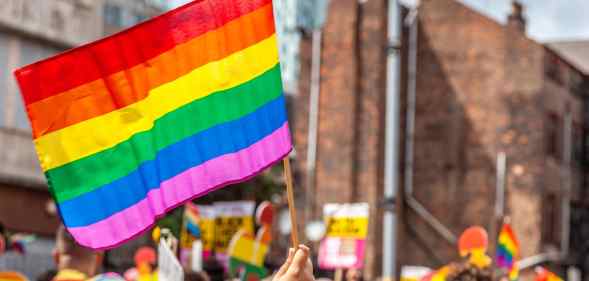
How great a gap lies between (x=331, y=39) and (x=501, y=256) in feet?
62.3

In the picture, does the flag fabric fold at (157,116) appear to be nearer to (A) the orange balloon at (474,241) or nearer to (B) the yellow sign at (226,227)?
(A) the orange balloon at (474,241)

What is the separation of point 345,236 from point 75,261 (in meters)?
7.70

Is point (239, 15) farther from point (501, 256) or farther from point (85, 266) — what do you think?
point (501, 256)

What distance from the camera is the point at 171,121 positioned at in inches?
245

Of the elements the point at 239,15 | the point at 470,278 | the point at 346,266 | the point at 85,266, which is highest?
the point at 239,15

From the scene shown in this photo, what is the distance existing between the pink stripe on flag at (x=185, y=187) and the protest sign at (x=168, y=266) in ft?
0.86

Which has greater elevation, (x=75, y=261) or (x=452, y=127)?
(x=75, y=261)

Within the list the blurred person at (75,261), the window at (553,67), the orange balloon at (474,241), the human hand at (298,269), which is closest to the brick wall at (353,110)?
the window at (553,67)

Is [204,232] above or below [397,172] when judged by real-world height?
above

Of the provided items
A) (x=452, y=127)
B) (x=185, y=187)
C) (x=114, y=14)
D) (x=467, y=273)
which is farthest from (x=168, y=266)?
(x=114, y=14)

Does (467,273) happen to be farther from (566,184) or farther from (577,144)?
(577,144)

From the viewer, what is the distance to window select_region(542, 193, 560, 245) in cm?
3494

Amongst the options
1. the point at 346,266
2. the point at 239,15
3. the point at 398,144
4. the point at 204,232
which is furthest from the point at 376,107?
the point at 239,15

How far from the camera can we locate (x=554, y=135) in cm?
3562
